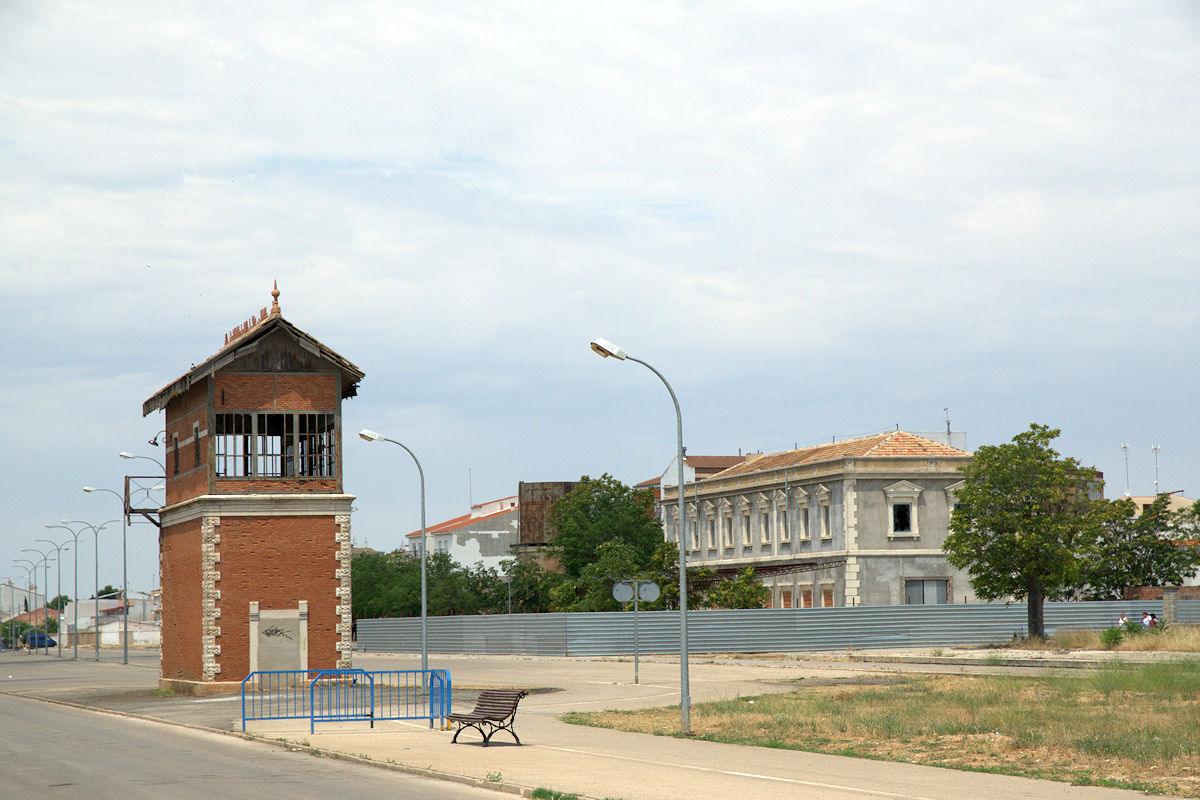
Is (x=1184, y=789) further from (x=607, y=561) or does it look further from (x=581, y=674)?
(x=607, y=561)

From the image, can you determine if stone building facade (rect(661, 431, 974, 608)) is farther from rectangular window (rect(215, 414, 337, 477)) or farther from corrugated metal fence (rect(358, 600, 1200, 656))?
rectangular window (rect(215, 414, 337, 477))

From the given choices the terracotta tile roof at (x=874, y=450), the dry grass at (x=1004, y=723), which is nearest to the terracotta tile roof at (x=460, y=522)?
the terracotta tile roof at (x=874, y=450)

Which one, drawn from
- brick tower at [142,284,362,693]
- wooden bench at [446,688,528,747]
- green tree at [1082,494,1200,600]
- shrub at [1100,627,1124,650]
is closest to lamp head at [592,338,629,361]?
wooden bench at [446,688,528,747]

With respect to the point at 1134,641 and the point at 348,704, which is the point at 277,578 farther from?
the point at 1134,641

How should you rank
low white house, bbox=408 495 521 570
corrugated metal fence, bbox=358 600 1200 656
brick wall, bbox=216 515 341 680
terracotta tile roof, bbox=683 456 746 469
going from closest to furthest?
brick wall, bbox=216 515 341 680 → corrugated metal fence, bbox=358 600 1200 656 → terracotta tile roof, bbox=683 456 746 469 → low white house, bbox=408 495 521 570

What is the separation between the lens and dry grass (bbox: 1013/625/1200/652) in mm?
43219

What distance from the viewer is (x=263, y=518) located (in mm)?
40000

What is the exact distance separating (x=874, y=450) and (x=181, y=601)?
40036 millimetres

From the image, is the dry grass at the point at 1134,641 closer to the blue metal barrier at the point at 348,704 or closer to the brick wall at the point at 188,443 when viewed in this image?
the blue metal barrier at the point at 348,704

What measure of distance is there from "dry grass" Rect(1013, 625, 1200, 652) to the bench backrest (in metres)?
28.2

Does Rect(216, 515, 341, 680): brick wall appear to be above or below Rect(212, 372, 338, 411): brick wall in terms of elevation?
below

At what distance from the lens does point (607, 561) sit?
73375mm

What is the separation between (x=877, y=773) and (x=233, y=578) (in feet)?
88.2

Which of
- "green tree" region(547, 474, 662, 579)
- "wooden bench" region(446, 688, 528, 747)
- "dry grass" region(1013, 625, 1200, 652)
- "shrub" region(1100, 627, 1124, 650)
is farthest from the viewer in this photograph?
"green tree" region(547, 474, 662, 579)
